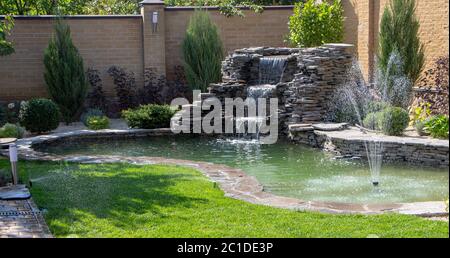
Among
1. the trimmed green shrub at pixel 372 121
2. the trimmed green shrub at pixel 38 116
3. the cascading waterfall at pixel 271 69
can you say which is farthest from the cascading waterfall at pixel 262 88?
the trimmed green shrub at pixel 38 116

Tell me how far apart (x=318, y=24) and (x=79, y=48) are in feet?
20.2

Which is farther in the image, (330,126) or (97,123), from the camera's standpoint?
(97,123)

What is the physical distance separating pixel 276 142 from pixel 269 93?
1366mm

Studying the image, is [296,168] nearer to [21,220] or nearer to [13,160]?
[13,160]

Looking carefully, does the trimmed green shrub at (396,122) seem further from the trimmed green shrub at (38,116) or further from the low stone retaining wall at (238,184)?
the trimmed green shrub at (38,116)

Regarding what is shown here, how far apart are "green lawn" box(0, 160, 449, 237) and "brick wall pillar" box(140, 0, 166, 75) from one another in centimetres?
892

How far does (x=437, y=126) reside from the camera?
10953 mm

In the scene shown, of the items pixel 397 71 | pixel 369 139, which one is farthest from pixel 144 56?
pixel 369 139

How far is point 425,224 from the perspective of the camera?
21.2 feet

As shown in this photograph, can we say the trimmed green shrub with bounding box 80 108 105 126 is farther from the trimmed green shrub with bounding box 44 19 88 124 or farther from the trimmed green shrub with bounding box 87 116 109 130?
the trimmed green shrub with bounding box 87 116 109 130

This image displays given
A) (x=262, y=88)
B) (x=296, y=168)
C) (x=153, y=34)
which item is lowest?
(x=296, y=168)

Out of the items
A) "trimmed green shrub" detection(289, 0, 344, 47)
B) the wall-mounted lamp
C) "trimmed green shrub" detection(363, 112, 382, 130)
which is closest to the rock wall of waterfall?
"trimmed green shrub" detection(363, 112, 382, 130)

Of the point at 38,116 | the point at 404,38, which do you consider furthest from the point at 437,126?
the point at 38,116
